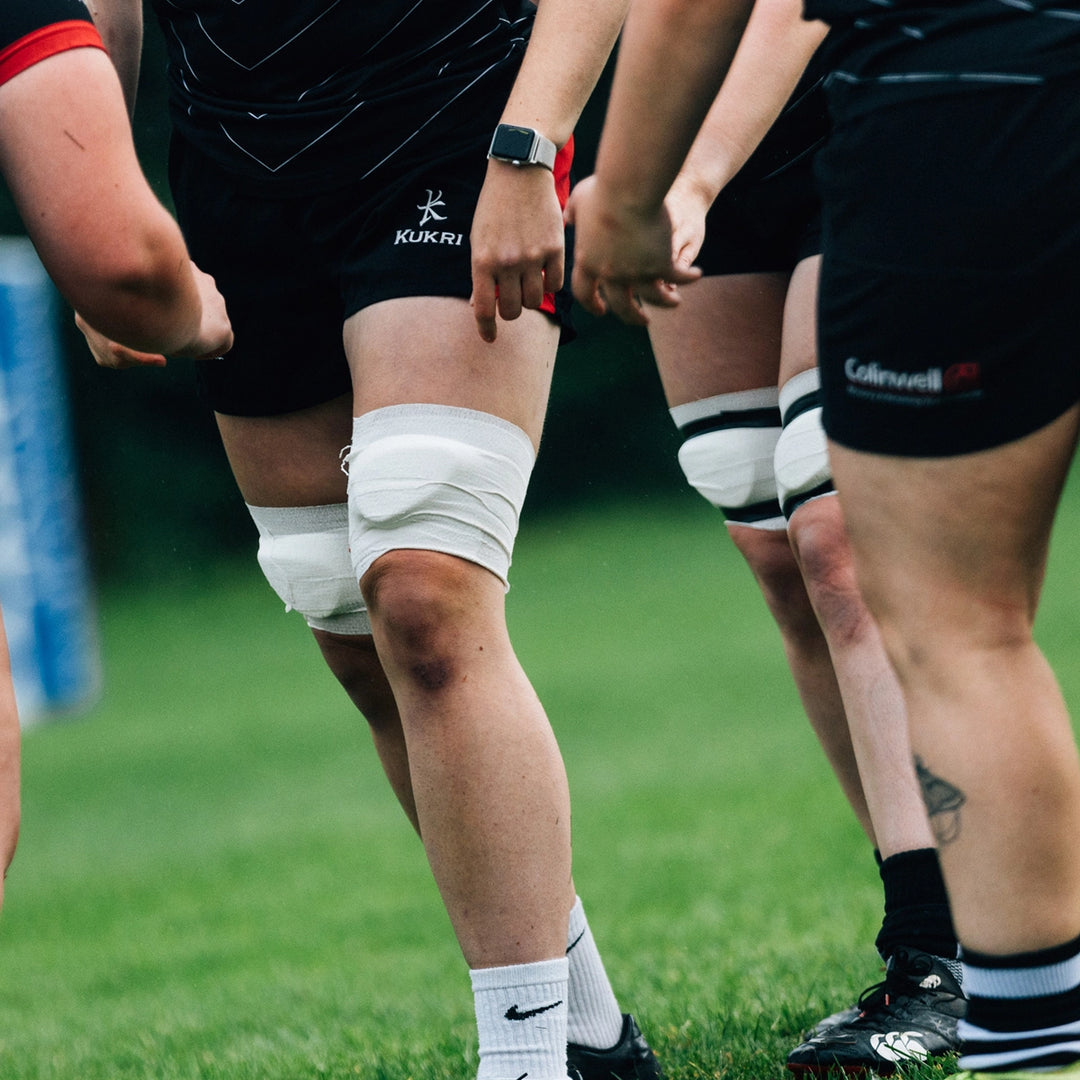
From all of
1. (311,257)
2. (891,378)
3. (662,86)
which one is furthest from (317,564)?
(891,378)

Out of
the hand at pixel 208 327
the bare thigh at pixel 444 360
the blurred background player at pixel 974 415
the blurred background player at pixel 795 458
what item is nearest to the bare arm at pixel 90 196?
the hand at pixel 208 327

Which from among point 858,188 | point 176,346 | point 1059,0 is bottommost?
point 176,346

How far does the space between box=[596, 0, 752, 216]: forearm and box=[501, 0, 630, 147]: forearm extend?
365 mm

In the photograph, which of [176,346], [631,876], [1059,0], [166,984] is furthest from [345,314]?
[631,876]

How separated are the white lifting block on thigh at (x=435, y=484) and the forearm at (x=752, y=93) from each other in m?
0.59

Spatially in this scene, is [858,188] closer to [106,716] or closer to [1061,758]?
[1061,758]

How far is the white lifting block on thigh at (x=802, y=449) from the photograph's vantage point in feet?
8.32

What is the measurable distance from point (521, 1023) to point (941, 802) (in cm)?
76

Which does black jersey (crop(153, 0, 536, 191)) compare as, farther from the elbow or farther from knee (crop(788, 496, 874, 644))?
knee (crop(788, 496, 874, 644))

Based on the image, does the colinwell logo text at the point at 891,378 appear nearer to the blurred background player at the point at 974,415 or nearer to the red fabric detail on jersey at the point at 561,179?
the blurred background player at the point at 974,415

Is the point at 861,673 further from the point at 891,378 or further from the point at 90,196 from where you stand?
the point at 90,196

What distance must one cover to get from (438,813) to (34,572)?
1118 cm

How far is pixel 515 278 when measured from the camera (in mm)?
2193

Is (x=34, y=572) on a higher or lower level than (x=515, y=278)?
lower
